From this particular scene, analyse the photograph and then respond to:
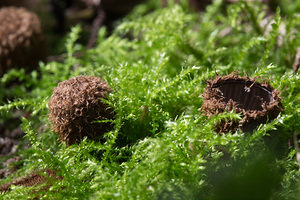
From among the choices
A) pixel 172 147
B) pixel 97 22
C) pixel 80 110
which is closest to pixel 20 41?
pixel 97 22

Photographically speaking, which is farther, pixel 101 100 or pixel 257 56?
pixel 257 56

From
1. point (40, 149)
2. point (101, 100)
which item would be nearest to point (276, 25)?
point (101, 100)

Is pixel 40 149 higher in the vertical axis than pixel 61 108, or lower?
lower

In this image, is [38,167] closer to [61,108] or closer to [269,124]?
[61,108]

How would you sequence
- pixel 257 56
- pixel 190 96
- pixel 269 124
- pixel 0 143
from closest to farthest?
pixel 269 124 < pixel 190 96 < pixel 0 143 < pixel 257 56

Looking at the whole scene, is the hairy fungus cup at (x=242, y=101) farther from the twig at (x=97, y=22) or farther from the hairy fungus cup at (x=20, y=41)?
the twig at (x=97, y=22)

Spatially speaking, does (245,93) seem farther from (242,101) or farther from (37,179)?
(37,179)

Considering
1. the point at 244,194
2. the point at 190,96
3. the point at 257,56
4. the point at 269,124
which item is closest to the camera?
the point at 244,194
